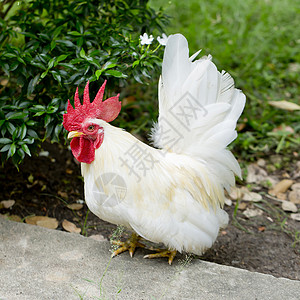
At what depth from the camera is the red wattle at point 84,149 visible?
9.07 feet

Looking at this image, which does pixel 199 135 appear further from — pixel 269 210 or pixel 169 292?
pixel 269 210

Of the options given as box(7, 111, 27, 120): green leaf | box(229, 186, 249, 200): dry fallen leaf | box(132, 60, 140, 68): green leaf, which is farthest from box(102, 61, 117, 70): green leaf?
box(229, 186, 249, 200): dry fallen leaf

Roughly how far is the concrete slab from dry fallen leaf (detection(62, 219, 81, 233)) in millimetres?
492

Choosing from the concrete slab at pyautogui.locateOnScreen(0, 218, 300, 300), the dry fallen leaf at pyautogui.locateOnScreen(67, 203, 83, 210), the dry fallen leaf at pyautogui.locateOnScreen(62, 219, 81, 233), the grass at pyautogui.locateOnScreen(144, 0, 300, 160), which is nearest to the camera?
the concrete slab at pyautogui.locateOnScreen(0, 218, 300, 300)

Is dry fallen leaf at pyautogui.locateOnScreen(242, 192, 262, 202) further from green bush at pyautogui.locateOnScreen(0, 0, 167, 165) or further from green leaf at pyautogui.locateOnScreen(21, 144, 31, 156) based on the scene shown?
green leaf at pyautogui.locateOnScreen(21, 144, 31, 156)

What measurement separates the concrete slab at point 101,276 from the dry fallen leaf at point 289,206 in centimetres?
140

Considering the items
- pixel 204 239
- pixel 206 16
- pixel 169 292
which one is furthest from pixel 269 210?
pixel 206 16

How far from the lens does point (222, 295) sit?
2623 mm

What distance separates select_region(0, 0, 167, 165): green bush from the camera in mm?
3055

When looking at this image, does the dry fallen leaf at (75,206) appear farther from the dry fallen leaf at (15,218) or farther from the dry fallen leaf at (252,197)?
the dry fallen leaf at (252,197)

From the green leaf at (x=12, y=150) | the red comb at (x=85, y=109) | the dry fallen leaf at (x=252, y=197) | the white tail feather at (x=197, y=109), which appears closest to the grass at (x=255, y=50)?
the dry fallen leaf at (x=252, y=197)

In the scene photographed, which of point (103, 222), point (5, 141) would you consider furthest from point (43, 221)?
point (5, 141)

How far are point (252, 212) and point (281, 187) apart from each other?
53 cm

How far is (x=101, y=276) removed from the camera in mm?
2770
